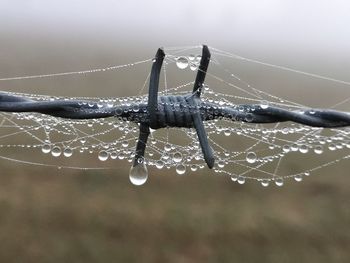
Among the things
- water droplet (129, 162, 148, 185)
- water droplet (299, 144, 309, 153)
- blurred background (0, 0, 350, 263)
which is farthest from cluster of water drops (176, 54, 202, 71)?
blurred background (0, 0, 350, 263)

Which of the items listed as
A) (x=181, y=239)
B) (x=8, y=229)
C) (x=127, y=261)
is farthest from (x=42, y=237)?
(x=181, y=239)

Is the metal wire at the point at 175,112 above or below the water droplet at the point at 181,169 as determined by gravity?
above

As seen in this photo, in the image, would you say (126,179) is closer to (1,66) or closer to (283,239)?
(283,239)

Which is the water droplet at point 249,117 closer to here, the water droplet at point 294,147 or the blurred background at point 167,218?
the water droplet at point 294,147

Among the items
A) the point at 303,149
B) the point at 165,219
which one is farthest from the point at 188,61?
the point at 165,219

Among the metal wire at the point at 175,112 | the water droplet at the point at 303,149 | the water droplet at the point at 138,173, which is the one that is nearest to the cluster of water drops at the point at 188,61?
the metal wire at the point at 175,112

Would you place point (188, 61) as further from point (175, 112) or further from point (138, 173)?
point (138, 173)

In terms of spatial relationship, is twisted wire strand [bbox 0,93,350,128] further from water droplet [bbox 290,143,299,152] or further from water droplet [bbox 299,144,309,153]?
water droplet [bbox 290,143,299,152]
